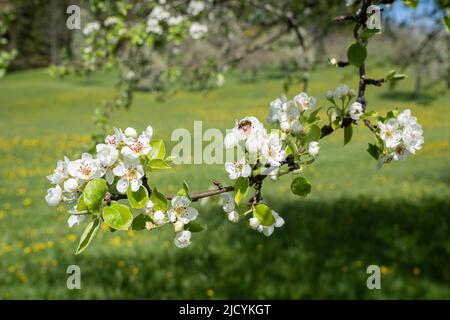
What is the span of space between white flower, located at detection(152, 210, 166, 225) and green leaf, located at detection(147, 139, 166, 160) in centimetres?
15

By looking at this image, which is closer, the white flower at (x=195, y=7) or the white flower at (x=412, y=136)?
the white flower at (x=412, y=136)

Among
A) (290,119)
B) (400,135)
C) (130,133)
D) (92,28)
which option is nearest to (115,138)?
(130,133)

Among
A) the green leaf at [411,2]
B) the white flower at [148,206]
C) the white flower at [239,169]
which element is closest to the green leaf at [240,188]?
the white flower at [239,169]

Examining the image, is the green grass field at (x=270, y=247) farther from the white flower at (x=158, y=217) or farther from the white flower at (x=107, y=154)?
the white flower at (x=107, y=154)

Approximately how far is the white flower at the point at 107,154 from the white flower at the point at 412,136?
2.93 ft

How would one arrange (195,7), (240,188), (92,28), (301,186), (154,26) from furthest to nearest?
(195,7) → (92,28) → (154,26) → (301,186) → (240,188)

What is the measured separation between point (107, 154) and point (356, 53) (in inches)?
34.3

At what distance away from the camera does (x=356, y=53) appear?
1.58m

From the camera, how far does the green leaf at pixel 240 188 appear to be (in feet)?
4.42

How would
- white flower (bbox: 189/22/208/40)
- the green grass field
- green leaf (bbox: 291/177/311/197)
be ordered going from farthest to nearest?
the green grass field
white flower (bbox: 189/22/208/40)
green leaf (bbox: 291/177/311/197)

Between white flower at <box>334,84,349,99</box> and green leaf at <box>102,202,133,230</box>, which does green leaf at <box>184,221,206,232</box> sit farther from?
white flower at <box>334,84,349,99</box>

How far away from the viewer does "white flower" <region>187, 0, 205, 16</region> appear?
167 inches

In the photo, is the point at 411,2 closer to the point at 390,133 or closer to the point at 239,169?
the point at 390,133

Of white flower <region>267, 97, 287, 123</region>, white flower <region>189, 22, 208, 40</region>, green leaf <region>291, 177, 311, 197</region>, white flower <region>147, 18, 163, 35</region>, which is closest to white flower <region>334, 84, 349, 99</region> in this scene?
white flower <region>267, 97, 287, 123</region>
